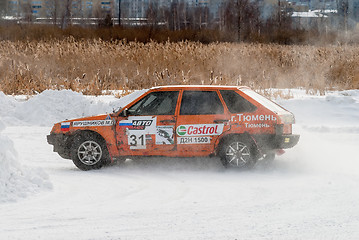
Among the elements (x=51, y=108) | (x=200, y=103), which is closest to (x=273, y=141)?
(x=200, y=103)

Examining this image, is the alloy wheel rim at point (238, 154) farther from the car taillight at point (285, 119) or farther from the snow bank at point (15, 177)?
the snow bank at point (15, 177)

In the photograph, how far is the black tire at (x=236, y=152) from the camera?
9.17 m

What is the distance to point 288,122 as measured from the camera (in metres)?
9.38

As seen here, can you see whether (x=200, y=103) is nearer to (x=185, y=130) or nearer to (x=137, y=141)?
(x=185, y=130)

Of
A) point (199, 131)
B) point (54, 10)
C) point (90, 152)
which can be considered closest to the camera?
point (199, 131)

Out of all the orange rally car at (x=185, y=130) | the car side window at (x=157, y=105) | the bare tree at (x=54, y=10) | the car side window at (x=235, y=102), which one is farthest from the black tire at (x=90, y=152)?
the bare tree at (x=54, y=10)

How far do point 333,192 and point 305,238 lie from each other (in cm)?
218

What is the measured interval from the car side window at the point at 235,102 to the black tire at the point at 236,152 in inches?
18.1

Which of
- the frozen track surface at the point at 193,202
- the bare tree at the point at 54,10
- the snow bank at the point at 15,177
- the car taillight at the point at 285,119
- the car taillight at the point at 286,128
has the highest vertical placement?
the bare tree at the point at 54,10

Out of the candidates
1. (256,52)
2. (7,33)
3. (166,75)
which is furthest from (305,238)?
(7,33)

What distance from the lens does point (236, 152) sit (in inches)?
362

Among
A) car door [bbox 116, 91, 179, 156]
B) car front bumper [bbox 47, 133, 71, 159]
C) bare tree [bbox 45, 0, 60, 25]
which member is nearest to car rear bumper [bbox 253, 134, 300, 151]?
car door [bbox 116, 91, 179, 156]

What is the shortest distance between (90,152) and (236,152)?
2302mm

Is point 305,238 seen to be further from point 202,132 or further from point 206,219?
point 202,132
